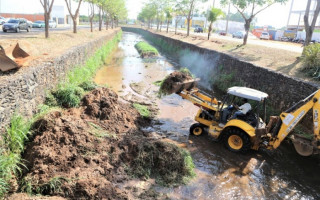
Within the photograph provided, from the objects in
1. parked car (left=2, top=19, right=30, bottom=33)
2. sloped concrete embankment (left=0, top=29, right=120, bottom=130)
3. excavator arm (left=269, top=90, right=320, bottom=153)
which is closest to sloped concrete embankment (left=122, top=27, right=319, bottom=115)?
excavator arm (left=269, top=90, right=320, bottom=153)

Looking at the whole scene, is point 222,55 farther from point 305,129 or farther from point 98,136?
point 98,136

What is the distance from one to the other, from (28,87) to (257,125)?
705 cm

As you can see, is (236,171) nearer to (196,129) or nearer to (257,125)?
(257,125)

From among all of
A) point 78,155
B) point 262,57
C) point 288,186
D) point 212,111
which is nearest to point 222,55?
point 262,57

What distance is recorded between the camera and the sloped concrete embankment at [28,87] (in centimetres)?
554

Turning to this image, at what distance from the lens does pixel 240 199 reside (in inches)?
242

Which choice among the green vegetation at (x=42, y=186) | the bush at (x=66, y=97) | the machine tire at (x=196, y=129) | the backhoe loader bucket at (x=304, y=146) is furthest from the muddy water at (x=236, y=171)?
the bush at (x=66, y=97)

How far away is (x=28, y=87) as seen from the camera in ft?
22.0

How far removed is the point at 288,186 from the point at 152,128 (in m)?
5.06

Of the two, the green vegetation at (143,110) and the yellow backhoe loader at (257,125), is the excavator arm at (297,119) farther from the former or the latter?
the green vegetation at (143,110)

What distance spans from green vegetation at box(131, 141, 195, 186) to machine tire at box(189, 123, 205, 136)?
228 centimetres

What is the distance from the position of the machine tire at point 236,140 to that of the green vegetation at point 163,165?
1.82 m

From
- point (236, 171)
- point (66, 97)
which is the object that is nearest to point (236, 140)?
point (236, 171)

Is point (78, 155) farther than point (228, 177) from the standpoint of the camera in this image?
No
